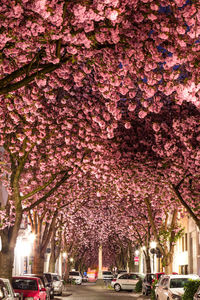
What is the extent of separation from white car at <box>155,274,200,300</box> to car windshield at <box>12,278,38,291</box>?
5011mm

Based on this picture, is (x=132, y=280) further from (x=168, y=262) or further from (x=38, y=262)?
(x=38, y=262)

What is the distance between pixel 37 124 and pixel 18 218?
3.79 metres

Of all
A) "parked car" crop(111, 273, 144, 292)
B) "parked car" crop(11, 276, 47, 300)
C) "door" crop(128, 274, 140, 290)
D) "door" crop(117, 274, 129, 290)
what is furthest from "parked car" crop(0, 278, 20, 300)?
"door" crop(117, 274, 129, 290)

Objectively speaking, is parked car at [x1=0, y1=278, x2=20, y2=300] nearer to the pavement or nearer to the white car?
the white car

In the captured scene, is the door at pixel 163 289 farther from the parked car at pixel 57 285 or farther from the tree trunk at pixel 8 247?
the parked car at pixel 57 285

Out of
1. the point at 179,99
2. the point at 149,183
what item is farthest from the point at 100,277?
the point at 179,99

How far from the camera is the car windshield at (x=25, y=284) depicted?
19.2 m

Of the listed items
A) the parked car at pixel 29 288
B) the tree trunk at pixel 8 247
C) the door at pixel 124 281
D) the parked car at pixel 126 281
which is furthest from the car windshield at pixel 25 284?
the door at pixel 124 281

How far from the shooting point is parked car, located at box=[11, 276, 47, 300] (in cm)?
1852

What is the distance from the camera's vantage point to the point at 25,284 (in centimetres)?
1933

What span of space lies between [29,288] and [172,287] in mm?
5497

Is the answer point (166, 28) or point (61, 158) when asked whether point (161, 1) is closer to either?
point (166, 28)

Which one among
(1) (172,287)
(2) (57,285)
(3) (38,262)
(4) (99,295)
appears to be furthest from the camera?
(4) (99,295)

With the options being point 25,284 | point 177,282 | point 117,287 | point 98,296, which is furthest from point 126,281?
point 25,284
